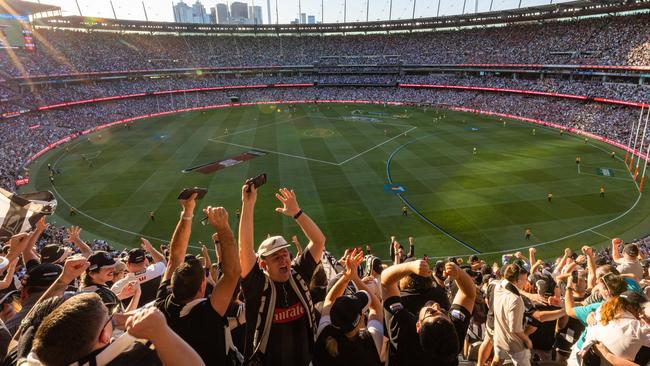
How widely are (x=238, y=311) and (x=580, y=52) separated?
80.0 meters

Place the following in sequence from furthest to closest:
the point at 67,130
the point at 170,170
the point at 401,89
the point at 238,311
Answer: the point at 401,89 → the point at 67,130 → the point at 170,170 → the point at 238,311

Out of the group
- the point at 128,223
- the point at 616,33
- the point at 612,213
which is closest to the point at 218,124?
the point at 128,223

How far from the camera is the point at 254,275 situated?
15.1 ft

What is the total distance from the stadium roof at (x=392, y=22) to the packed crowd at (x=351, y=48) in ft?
7.18

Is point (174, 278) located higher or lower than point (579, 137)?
higher

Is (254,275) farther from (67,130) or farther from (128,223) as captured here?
(67,130)

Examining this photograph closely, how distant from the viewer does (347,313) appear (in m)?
3.87

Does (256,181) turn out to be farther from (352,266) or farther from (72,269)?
(72,269)

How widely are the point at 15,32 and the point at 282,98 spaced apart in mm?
52075

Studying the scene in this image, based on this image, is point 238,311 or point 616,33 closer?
point 238,311

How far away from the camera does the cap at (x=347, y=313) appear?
3859mm

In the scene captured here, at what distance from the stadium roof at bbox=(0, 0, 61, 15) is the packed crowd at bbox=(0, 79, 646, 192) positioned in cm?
1813

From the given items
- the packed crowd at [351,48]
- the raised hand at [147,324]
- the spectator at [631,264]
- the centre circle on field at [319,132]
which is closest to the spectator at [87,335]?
the raised hand at [147,324]

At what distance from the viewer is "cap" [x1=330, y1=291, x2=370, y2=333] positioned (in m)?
3.86
